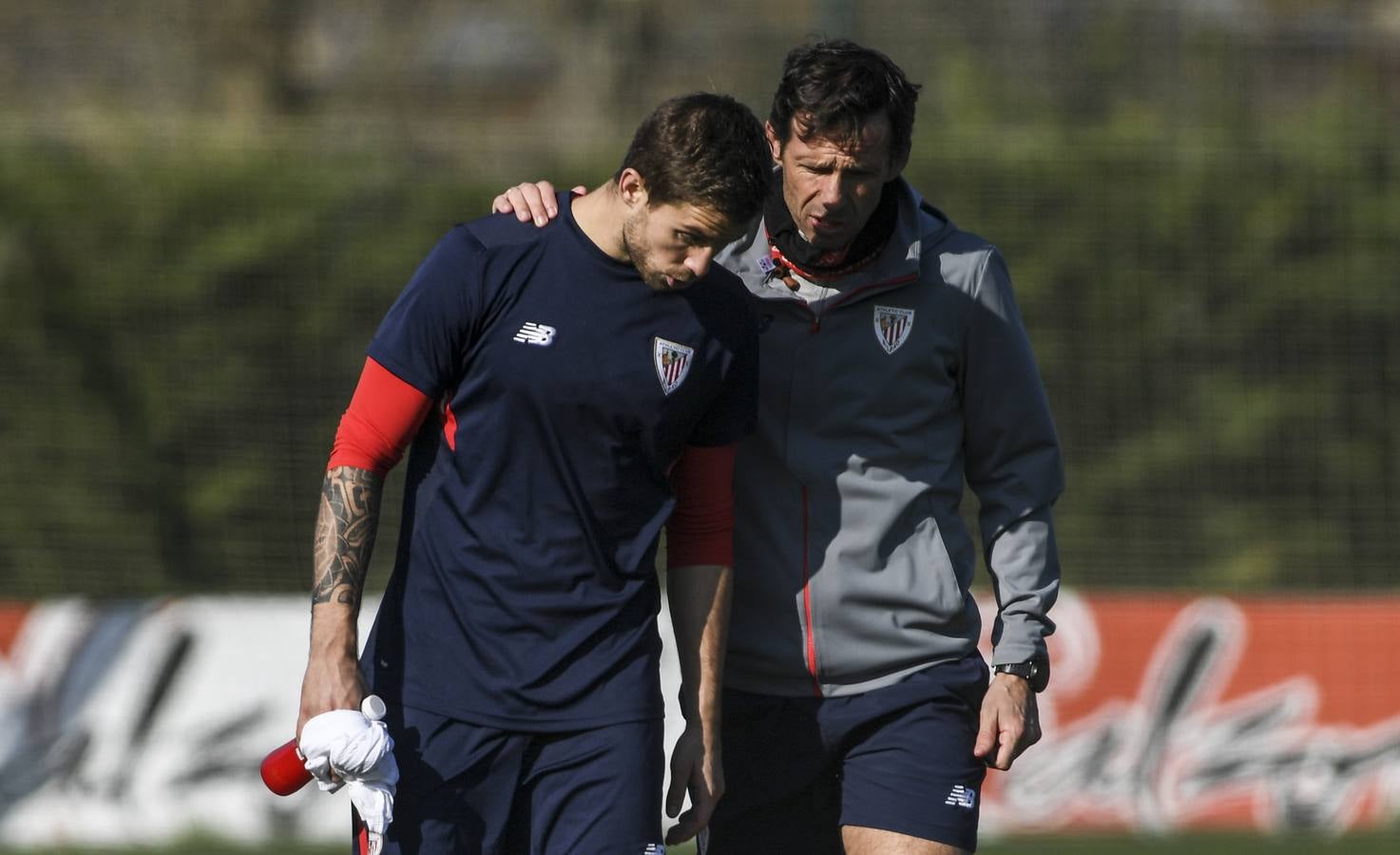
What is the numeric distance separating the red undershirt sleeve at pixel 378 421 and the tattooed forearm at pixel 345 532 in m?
0.03

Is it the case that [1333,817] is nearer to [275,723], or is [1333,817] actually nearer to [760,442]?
[275,723]

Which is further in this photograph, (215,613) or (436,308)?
(215,613)

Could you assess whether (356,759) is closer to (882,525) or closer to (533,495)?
(533,495)

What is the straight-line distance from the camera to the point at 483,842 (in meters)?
3.16

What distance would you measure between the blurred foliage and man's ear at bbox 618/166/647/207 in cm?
562

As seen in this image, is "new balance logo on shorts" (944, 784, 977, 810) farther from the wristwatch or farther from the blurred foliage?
the blurred foliage

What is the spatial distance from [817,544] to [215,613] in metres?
4.80

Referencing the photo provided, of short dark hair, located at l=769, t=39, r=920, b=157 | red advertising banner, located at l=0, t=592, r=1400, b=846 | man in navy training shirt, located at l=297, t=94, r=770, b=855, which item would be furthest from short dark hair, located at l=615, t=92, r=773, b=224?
red advertising banner, located at l=0, t=592, r=1400, b=846

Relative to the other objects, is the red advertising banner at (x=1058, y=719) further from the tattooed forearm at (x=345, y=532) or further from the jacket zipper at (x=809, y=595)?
the tattooed forearm at (x=345, y=532)

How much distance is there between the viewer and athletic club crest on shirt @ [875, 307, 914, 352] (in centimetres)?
359

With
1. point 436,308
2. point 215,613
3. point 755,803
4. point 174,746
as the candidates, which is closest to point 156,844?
point 174,746

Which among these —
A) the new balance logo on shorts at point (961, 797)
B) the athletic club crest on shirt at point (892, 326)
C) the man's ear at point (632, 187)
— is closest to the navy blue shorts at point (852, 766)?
the new balance logo on shorts at point (961, 797)

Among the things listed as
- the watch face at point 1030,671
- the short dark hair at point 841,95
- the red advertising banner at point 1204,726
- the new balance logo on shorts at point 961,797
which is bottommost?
the red advertising banner at point 1204,726

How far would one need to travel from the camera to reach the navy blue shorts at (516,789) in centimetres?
314
